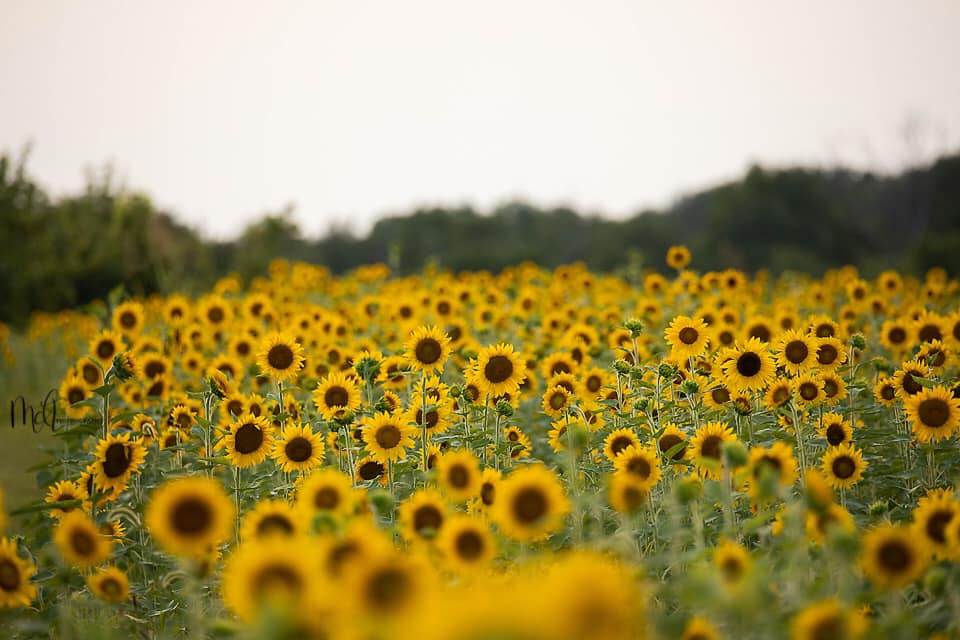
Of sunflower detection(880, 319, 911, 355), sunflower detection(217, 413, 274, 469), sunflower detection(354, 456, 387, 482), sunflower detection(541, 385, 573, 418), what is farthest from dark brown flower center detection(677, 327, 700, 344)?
sunflower detection(217, 413, 274, 469)

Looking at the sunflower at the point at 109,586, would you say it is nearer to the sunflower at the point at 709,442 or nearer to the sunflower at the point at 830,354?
the sunflower at the point at 709,442

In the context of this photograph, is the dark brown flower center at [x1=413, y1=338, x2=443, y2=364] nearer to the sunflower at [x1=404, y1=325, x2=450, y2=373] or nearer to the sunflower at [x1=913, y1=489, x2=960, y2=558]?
the sunflower at [x1=404, y1=325, x2=450, y2=373]

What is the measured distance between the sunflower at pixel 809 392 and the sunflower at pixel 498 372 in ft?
4.87

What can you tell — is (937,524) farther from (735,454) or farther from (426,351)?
(426,351)

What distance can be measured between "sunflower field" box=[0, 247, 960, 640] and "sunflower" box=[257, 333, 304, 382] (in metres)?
0.02

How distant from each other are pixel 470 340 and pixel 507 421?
1552mm

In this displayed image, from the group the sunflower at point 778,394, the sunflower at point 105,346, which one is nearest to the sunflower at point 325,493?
the sunflower at point 778,394

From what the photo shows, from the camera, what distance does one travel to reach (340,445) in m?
3.95

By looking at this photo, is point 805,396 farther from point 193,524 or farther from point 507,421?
point 193,524

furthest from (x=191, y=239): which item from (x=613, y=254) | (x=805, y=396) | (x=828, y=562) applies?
(x=613, y=254)

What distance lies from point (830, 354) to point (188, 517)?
3.51m

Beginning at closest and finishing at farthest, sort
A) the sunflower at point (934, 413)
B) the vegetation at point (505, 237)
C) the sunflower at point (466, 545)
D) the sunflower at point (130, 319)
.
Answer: the sunflower at point (466, 545) < the sunflower at point (934, 413) < the sunflower at point (130, 319) < the vegetation at point (505, 237)

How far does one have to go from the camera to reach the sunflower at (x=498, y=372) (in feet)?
13.9

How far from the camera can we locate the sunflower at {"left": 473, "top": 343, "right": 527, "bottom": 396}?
4230mm
